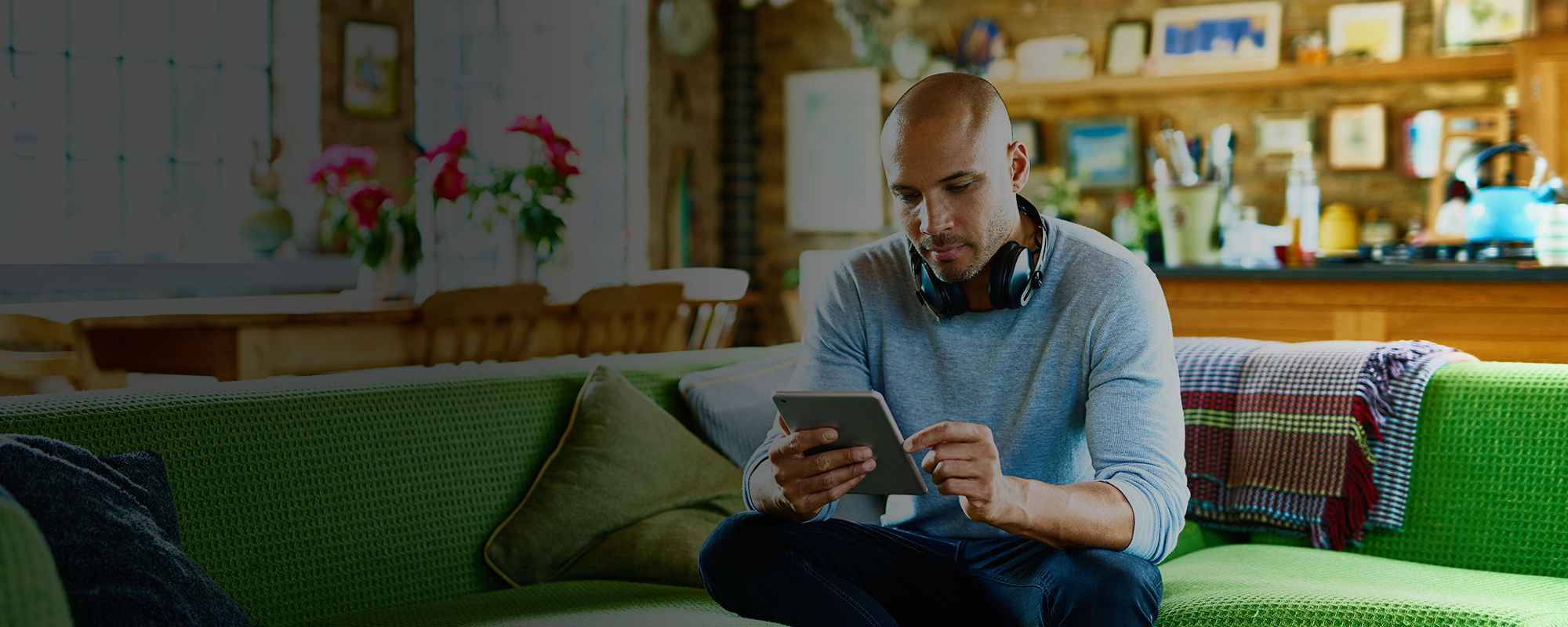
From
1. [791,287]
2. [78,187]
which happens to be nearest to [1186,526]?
[78,187]

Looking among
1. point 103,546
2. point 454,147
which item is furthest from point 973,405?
point 454,147

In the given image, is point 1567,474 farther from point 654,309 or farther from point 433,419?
point 654,309

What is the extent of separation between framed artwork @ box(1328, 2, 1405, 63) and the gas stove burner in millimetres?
1821

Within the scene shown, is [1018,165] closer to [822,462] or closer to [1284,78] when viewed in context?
[822,462]

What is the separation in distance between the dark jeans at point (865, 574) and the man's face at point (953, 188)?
1.14ft

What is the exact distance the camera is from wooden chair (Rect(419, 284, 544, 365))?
14.2ft

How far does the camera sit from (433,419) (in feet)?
7.66

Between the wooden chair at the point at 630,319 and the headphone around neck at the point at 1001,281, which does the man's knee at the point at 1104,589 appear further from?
the wooden chair at the point at 630,319

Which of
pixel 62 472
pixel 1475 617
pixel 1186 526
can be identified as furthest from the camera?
pixel 1186 526

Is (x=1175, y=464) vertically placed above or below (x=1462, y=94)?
below

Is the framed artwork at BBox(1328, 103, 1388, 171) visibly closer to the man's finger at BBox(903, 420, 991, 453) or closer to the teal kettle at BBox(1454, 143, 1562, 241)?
the teal kettle at BBox(1454, 143, 1562, 241)

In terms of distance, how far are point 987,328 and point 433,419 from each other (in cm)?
92

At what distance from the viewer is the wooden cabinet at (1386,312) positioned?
3.73 metres

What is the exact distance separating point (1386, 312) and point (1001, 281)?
259cm
